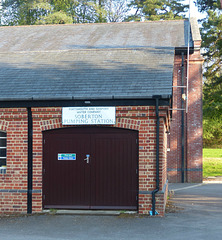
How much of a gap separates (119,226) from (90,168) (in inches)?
93.9

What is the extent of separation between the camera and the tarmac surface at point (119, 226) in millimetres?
9398

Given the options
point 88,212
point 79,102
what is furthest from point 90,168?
point 79,102

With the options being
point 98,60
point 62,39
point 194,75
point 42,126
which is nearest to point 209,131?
point 194,75

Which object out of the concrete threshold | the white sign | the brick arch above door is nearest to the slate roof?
the white sign

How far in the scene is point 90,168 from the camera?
1231cm

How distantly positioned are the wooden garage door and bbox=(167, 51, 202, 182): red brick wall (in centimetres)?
1025

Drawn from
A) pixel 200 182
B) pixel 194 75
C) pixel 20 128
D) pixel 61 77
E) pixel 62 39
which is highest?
pixel 62 39

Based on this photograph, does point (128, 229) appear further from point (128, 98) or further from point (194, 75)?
point (194, 75)

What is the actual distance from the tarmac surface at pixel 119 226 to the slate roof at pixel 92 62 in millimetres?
3231

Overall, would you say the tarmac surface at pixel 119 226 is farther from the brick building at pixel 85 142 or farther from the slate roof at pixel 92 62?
the slate roof at pixel 92 62

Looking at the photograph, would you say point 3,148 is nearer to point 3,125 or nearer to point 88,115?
point 3,125

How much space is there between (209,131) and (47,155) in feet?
132

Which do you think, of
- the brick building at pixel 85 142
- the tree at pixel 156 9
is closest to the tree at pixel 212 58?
the tree at pixel 156 9

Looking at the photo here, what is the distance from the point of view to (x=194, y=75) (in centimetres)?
2252
